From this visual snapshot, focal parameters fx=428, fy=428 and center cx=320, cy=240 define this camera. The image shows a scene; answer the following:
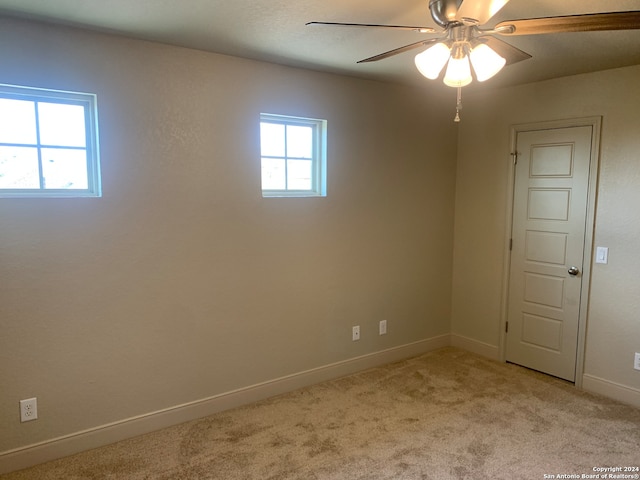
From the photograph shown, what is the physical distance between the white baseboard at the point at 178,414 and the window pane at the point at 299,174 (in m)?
1.46

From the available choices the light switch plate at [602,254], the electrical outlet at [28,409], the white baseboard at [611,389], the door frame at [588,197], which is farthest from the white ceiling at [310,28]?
the white baseboard at [611,389]

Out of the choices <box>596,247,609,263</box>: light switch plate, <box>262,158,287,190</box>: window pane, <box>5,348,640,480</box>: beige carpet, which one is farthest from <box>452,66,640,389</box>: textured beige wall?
<box>262,158,287,190</box>: window pane

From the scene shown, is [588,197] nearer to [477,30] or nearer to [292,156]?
[477,30]

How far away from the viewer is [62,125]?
2.43m

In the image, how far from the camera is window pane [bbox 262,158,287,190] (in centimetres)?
314

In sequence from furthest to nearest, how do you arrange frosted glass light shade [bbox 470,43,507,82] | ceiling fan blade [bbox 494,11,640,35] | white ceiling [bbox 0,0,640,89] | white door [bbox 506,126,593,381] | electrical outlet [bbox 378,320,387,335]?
1. electrical outlet [bbox 378,320,387,335]
2. white door [bbox 506,126,593,381]
3. white ceiling [bbox 0,0,640,89]
4. frosted glass light shade [bbox 470,43,507,82]
5. ceiling fan blade [bbox 494,11,640,35]

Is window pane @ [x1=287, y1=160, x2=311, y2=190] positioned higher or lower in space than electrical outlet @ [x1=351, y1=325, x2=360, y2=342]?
higher

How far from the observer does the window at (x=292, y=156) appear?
10.3ft

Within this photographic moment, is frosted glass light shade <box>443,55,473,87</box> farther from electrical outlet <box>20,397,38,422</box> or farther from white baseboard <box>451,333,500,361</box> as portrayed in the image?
white baseboard <box>451,333,500,361</box>

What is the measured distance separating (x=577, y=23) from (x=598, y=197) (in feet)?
6.84

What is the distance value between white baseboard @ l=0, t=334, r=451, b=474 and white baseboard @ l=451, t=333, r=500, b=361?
59 centimetres

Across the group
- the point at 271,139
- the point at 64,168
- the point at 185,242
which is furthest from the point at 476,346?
the point at 64,168

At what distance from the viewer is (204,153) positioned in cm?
278

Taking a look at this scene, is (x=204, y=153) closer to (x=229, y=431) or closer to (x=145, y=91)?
(x=145, y=91)
